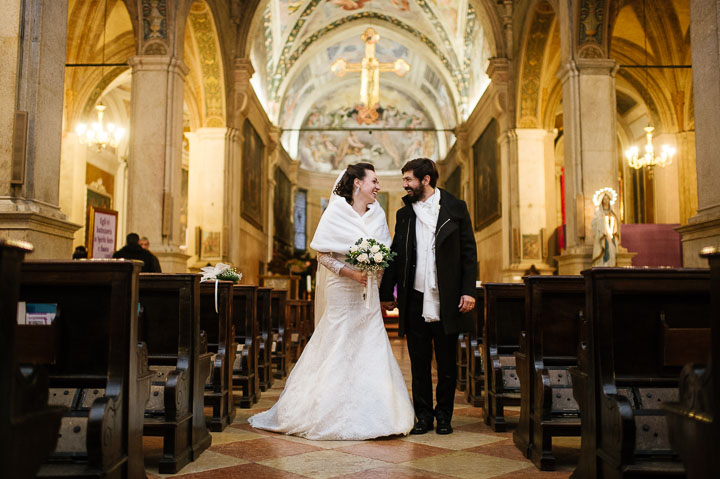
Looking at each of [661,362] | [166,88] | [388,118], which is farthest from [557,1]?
[388,118]

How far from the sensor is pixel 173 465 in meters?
3.55

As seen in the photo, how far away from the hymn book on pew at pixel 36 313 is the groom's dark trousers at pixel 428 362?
2351 mm

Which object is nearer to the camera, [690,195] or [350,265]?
[350,265]

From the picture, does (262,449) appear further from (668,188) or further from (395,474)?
(668,188)

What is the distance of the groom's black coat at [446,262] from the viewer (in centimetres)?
453

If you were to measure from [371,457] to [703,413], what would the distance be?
7.60ft

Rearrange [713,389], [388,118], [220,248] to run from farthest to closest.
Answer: [388,118] < [220,248] < [713,389]

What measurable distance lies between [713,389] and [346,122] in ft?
92.4

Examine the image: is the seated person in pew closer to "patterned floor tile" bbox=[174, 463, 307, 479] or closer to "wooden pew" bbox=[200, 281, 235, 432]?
"wooden pew" bbox=[200, 281, 235, 432]

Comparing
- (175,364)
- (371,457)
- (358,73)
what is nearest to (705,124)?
(371,457)

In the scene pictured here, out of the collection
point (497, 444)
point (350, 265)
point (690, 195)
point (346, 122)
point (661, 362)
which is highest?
point (346, 122)

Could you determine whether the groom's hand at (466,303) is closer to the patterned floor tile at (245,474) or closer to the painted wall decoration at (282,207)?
the patterned floor tile at (245,474)

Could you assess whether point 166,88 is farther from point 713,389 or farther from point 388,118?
point 388,118

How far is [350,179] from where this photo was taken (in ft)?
16.1
